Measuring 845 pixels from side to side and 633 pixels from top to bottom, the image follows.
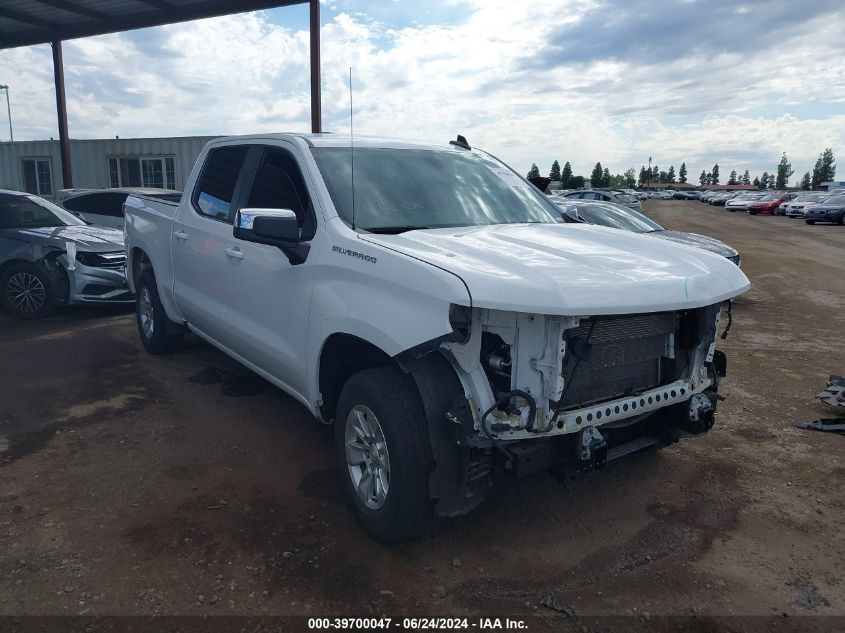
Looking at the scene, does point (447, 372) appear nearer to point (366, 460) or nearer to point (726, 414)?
point (366, 460)

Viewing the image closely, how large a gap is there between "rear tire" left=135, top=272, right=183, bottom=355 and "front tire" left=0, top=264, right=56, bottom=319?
8.36ft

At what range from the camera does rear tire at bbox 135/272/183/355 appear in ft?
21.3

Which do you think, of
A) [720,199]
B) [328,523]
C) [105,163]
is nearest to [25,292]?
[328,523]

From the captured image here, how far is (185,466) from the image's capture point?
425 centimetres

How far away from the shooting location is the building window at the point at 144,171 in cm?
2081

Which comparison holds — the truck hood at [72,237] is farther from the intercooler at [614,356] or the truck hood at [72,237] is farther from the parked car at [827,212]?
the parked car at [827,212]

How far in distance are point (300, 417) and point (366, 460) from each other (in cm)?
178

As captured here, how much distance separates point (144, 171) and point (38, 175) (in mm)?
4857

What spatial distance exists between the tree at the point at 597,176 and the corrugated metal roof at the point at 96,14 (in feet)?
338

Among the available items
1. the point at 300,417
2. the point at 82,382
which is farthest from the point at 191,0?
the point at 300,417

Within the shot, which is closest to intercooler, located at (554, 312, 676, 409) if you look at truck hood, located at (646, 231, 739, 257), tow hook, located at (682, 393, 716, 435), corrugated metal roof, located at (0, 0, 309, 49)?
tow hook, located at (682, 393, 716, 435)

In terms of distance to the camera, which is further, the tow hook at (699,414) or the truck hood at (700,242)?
the truck hood at (700,242)

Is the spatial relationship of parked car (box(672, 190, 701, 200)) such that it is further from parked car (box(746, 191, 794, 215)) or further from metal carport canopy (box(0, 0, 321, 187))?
metal carport canopy (box(0, 0, 321, 187))

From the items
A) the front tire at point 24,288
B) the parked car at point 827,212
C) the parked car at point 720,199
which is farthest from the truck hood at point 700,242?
the parked car at point 720,199
